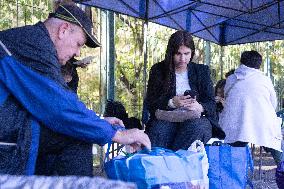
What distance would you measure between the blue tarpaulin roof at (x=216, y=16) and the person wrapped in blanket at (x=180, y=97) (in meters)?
1.93

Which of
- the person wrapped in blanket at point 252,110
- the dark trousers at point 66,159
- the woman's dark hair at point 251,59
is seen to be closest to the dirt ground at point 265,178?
the person wrapped in blanket at point 252,110

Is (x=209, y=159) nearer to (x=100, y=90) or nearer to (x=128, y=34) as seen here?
(x=100, y=90)

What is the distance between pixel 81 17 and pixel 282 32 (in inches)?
258

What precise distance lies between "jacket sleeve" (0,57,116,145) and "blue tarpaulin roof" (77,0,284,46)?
381 centimetres

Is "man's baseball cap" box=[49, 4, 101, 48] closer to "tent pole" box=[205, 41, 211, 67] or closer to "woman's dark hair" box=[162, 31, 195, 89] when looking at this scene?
"woman's dark hair" box=[162, 31, 195, 89]

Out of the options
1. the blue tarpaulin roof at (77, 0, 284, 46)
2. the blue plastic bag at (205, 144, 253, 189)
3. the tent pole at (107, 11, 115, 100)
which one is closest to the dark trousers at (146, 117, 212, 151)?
the blue plastic bag at (205, 144, 253, 189)

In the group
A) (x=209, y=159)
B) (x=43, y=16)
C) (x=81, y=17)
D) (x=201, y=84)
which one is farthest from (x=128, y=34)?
(x=81, y=17)

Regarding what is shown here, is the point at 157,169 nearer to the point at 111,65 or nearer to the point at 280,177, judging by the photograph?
the point at 280,177

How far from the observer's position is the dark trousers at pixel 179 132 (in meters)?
4.37

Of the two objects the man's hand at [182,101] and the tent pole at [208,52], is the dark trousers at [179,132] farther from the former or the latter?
the tent pole at [208,52]

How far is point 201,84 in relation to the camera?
464cm

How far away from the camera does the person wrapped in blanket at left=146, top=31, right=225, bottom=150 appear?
14.4ft

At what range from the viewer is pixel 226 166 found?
388cm

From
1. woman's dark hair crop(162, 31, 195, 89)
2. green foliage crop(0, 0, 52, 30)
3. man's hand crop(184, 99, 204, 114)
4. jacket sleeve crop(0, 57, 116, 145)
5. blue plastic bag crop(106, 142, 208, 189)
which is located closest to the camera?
jacket sleeve crop(0, 57, 116, 145)
